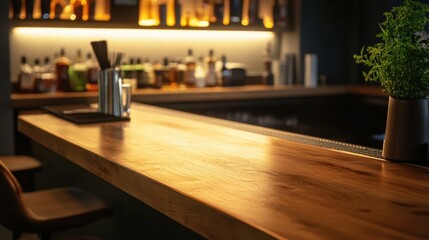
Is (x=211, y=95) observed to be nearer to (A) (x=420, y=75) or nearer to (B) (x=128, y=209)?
(B) (x=128, y=209)

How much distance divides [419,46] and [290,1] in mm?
3935

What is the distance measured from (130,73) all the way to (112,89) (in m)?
1.81

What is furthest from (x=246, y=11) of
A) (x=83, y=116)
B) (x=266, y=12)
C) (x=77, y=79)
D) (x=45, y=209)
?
(x=45, y=209)

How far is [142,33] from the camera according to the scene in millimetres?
5172

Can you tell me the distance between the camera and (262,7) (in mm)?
5566

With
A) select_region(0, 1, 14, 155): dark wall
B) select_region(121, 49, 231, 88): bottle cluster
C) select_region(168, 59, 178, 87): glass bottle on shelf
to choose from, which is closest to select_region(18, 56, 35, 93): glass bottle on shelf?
select_region(0, 1, 14, 155): dark wall

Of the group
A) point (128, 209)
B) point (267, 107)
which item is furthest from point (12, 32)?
point (128, 209)

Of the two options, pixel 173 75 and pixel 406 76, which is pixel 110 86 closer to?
pixel 406 76

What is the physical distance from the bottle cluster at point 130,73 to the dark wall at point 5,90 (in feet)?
0.62

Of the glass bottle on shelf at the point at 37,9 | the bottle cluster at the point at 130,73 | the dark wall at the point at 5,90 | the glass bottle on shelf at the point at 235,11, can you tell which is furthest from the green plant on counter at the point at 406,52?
the glass bottle on shelf at the point at 235,11

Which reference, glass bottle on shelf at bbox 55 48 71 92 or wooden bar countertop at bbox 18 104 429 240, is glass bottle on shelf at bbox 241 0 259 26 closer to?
glass bottle on shelf at bbox 55 48 71 92

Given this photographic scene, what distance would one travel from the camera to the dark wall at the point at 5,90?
4270 mm

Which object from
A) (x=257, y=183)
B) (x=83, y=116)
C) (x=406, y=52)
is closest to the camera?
(x=257, y=183)

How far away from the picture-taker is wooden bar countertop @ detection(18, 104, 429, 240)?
46.0 inches
